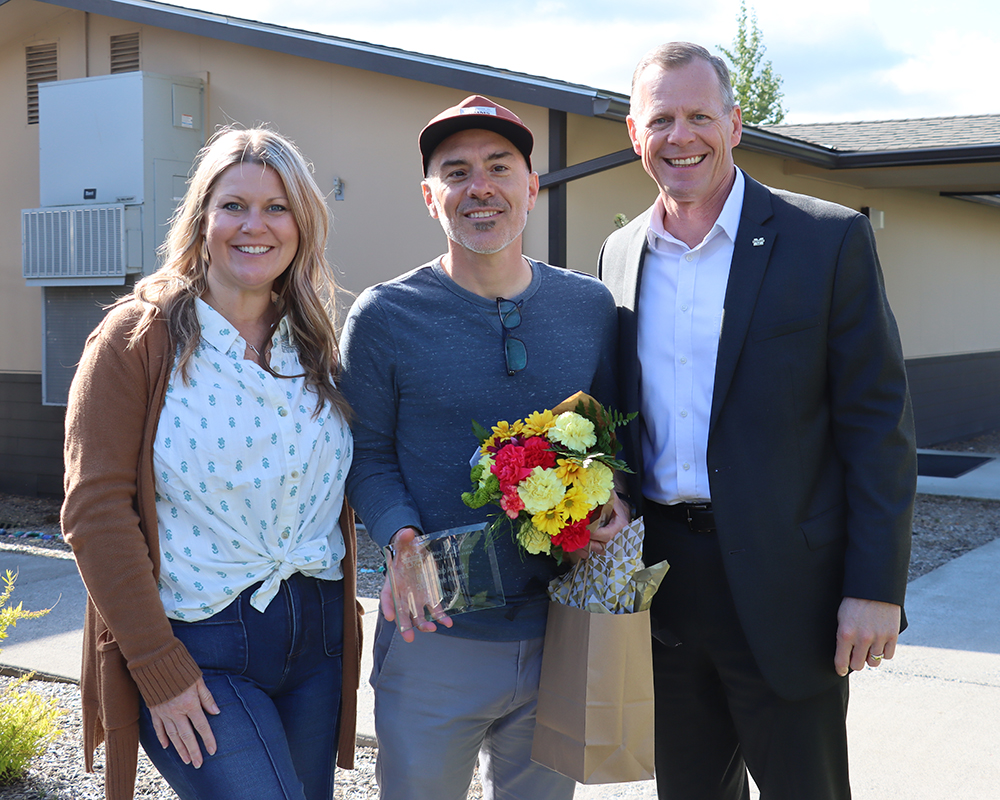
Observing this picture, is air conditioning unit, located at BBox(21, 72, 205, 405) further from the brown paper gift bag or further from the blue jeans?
the brown paper gift bag

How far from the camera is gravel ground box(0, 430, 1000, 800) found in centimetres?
366

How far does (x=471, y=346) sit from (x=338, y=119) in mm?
6599

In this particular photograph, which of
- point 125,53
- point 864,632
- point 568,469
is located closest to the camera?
point 568,469

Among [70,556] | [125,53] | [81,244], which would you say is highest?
[125,53]

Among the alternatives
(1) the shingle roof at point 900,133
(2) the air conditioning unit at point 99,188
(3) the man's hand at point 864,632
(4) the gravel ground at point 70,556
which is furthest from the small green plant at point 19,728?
(1) the shingle roof at point 900,133

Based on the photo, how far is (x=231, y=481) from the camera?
86.2 inches

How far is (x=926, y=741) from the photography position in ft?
12.5

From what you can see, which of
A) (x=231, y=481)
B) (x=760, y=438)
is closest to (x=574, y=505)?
(x=760, y=438)

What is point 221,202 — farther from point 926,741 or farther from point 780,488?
point 926,741

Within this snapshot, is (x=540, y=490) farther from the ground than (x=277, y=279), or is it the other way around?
(x=277, y=279)

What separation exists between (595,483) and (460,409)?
435 mm

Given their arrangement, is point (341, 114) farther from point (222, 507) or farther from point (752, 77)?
point (752, 77)

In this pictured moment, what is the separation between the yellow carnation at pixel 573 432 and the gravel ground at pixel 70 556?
1948mm

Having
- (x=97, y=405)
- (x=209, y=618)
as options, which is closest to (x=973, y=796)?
(x=209, y=618)
